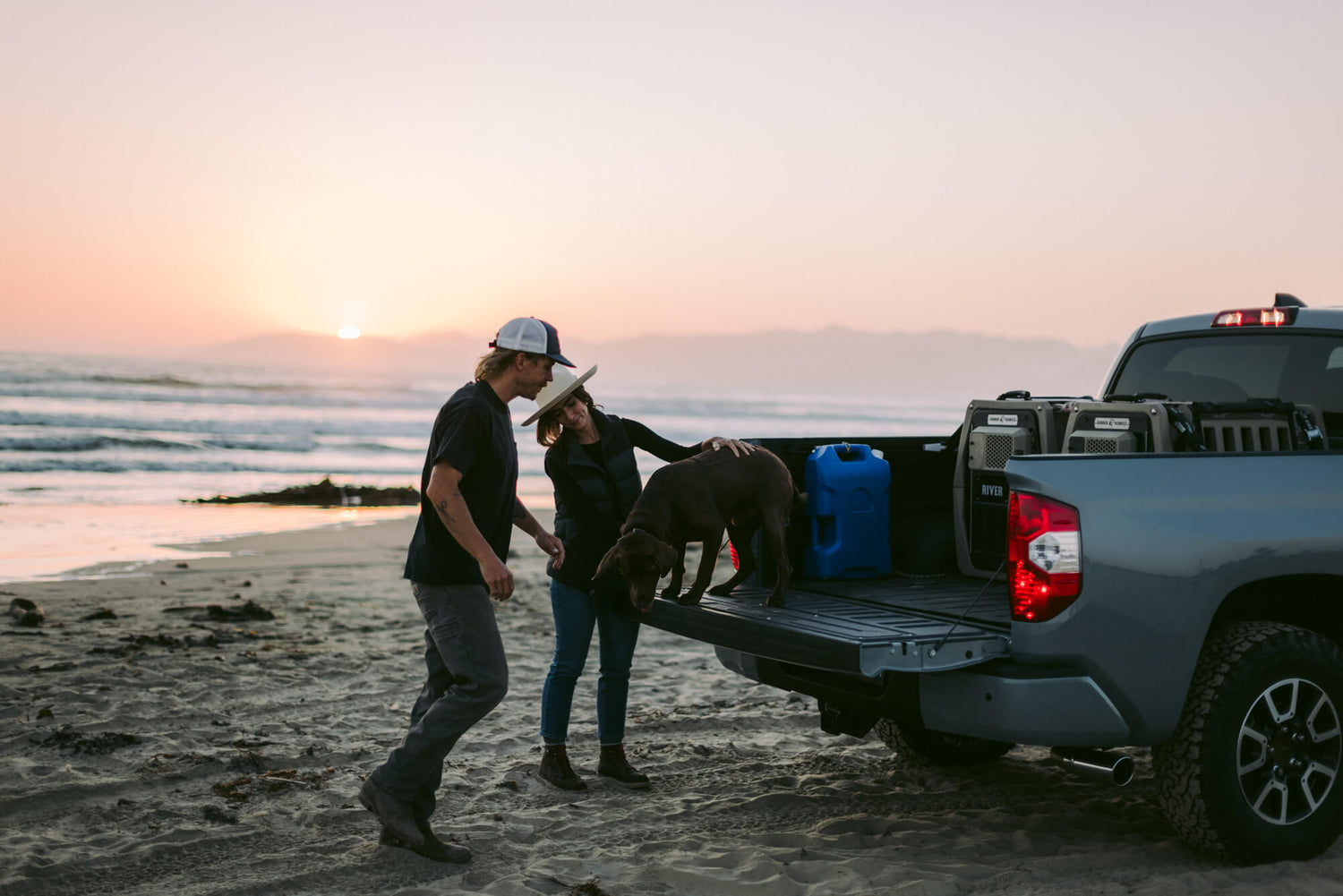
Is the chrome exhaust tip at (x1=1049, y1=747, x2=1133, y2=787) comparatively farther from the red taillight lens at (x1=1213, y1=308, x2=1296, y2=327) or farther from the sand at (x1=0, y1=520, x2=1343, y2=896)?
the red taillight lens at (x1=1213, y1=308, x2=1296, y2=327)

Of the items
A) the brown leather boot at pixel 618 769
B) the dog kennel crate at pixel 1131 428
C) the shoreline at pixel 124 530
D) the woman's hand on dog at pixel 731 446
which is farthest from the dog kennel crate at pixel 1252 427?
the shoreline at pixel 124 530

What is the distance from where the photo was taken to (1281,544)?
3820 millimetres

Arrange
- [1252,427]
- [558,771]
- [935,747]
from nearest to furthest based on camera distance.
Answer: [1252,427]
[558,771]
[935,747]

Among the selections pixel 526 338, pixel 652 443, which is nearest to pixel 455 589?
pixel 526 338

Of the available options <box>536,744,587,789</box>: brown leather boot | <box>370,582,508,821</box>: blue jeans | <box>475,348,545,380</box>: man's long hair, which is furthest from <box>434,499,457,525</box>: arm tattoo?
<box>536,744,587,789</box>: brown leather boot

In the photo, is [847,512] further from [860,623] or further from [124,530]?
[124,530]

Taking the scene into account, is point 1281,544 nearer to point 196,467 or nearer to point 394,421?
point 196,467

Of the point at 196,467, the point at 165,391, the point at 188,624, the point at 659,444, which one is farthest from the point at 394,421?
the point at 659,444

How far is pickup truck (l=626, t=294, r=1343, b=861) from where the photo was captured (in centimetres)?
356

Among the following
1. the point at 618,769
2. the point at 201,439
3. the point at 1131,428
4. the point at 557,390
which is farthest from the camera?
the point at 201,439

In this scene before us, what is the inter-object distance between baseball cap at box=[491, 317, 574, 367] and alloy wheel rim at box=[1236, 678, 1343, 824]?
9.50 ft

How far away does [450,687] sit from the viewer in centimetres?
427

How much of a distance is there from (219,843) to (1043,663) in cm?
324

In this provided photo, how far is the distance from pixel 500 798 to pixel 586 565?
3.72ft
